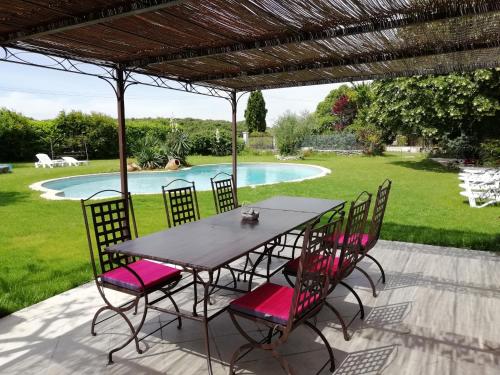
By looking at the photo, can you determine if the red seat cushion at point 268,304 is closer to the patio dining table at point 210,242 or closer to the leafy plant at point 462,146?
the patio dining table at point 210,242

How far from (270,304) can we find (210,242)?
0.64 m

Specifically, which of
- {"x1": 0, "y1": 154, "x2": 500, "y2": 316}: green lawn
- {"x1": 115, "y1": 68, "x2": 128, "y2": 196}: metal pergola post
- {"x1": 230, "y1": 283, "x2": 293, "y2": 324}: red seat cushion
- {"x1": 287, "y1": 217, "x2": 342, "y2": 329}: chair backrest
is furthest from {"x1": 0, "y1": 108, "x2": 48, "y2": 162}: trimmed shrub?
{"x1": 287, "y1": 217, "x2": 342, "y2": 329}: chair backrest

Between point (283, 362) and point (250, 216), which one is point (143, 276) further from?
point (283, 362)

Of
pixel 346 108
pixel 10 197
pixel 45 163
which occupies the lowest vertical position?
pixel 10 197

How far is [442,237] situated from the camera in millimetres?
5227

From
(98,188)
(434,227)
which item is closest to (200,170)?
(98,188)

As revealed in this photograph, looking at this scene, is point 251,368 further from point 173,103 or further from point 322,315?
point 173,103

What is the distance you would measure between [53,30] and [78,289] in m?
2.35

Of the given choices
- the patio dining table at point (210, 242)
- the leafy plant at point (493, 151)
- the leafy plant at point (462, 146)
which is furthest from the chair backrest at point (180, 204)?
the leafy plant at point (462, 146)

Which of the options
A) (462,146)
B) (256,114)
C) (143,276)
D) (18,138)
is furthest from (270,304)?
(256,114)

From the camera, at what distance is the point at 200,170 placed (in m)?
16.6

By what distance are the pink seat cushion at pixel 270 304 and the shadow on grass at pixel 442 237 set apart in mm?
3380

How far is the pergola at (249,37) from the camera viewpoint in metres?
2.59

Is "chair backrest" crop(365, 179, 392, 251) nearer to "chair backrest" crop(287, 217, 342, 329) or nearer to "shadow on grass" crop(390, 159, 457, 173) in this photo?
"chair backrest" crop(287, 217, 342, 329)
